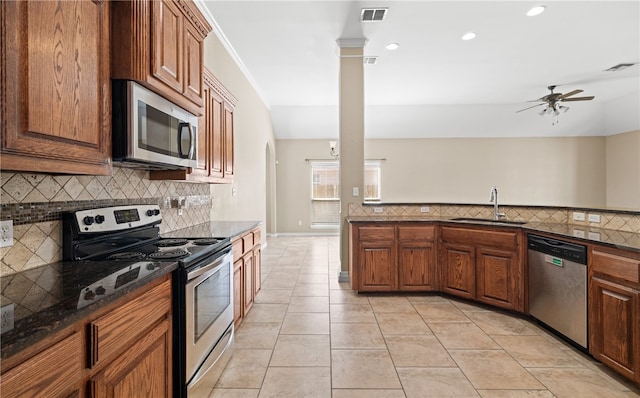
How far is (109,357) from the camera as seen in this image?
1014 mm

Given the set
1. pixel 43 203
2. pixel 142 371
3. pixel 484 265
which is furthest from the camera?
pixel 484 265

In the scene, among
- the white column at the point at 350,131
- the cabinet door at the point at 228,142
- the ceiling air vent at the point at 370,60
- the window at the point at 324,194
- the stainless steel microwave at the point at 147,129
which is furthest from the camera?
the window at the point at 324,194

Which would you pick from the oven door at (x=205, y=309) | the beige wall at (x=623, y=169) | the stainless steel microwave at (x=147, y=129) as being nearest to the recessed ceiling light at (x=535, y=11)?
the stainless steel microwave at (x=147, y=129)

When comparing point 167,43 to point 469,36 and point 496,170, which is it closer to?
point 469,36

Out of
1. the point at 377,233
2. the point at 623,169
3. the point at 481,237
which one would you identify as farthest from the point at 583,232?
the point at 623,169

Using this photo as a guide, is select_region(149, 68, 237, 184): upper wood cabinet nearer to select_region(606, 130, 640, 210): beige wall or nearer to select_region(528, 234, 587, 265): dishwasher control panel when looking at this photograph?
select_region(528, 234, 587, 265): dishwasher control panel

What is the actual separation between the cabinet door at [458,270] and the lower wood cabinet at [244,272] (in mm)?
2087

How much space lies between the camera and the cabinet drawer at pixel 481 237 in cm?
294

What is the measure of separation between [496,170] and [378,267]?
248 inches

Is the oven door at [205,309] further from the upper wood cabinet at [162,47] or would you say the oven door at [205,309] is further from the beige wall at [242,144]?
the beige wall at [242,144]

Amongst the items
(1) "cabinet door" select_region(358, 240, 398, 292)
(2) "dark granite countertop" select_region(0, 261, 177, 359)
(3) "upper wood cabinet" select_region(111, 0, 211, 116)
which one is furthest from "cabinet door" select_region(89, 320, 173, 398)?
(1) "cabinet door" select_region(358, 240, 398, 292)

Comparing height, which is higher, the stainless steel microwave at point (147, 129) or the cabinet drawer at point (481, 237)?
the stainless steel microwave at point (147, 129)

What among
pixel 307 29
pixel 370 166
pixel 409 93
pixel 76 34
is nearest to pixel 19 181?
pixel 76 34

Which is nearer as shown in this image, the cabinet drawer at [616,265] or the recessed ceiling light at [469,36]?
the cabinet drawer at [616,265]
